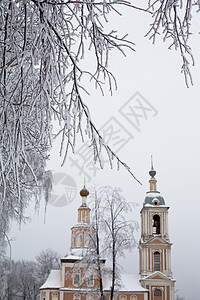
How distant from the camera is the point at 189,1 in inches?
88.9

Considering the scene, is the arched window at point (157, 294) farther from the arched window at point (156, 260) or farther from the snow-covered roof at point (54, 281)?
the snow-covered roof at point (54, 281)

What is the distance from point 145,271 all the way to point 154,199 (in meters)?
5.63

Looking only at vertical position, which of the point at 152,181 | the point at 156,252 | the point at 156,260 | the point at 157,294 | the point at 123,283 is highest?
the point at 152,181

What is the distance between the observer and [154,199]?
30641 mm

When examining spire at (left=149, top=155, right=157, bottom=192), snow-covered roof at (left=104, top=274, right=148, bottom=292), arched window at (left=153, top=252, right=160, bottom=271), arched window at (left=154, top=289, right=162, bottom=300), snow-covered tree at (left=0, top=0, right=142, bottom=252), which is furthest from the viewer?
spire at (left=149, top=155, right=157, bottom=192)

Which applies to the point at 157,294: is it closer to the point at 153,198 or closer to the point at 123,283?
the point at 123,283

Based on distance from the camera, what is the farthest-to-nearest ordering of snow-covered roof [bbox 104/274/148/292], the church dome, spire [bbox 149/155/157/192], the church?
spire [bbox 149/155/157/192], the church dome, snow-covered roof [bbox 104/274/148/292], the church

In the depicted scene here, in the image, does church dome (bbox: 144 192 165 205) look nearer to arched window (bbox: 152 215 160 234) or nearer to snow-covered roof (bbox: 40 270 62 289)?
arched window (bbox: 152 215 160 234)

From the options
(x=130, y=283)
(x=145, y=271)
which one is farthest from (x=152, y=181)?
(x=130, y=283)

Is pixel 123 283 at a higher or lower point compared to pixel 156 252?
lower

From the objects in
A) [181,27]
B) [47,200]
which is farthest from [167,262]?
[181,27]

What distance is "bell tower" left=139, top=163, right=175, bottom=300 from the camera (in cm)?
2877

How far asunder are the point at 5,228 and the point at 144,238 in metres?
24.2

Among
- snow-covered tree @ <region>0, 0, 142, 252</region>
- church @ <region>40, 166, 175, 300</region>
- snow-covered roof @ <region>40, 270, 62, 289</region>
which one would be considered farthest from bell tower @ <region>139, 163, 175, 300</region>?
snow-covered tree @ <region>0, 0, 142, 252</region>
